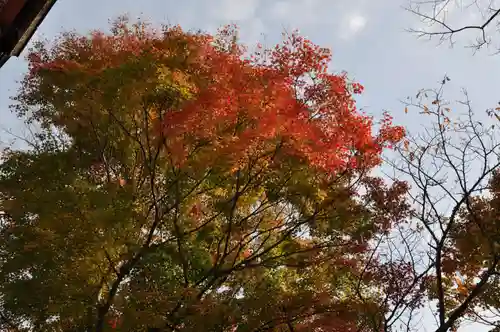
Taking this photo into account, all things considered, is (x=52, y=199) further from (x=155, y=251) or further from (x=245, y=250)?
(x=245, y=250)

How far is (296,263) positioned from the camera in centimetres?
1009

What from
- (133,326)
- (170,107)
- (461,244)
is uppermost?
(170,107)

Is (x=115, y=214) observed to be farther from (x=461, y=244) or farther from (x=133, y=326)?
(x=461, y=244)

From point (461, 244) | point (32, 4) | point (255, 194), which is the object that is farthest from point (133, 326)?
point (461, 244)

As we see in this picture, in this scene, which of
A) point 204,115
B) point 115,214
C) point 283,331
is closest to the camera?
point 115,214

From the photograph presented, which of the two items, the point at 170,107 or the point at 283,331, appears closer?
the point at 170,107

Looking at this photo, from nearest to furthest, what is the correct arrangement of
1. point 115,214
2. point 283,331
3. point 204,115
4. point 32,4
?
point 32,4, point 115,214, point 204,115, point 283,331

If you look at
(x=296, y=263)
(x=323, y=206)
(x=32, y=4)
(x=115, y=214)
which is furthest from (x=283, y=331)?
(x=32, y=4)

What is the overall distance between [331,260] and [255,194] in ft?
7.15

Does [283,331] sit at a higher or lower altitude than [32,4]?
lower

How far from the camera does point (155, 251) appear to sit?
9.41 metres

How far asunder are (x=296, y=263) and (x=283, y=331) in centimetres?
135

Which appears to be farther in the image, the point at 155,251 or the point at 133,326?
the point at 155,251

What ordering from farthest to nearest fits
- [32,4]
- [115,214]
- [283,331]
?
[283,331] < [115,214] < [32,4]
